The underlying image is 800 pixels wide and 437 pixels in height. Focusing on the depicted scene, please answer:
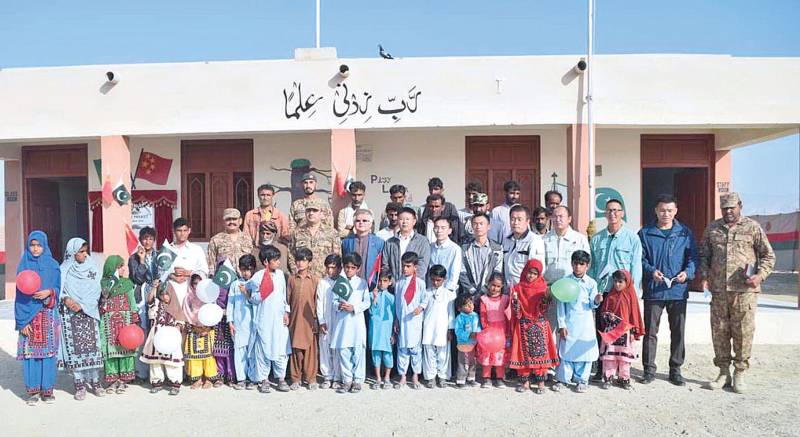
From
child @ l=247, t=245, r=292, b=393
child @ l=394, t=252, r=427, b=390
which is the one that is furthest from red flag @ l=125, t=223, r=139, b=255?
child @ l=394, t=252, r=427, b=390

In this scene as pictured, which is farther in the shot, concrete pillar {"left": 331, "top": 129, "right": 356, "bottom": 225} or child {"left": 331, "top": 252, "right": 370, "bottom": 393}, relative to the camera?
concrete pillar {"left": 331, "top": 129, "right": 356, "bottom": 225}

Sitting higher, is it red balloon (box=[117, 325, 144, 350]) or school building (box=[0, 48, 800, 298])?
school building (box=[0, 48, 800, 298])

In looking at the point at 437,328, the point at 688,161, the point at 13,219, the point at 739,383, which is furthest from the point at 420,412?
the point at 13,219

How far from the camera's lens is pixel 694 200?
9.26 metres

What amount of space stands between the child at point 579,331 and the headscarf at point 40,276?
158 inches

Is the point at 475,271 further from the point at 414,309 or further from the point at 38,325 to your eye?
the point at 38,325

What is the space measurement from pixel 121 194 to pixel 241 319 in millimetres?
3867

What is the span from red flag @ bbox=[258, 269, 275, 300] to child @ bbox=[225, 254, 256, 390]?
13cm

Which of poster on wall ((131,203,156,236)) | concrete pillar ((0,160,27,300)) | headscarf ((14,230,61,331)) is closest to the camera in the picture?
headscarf ((14,230,61,331))

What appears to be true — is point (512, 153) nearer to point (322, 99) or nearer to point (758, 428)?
point (322, 99)

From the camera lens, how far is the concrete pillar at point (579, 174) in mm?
6969

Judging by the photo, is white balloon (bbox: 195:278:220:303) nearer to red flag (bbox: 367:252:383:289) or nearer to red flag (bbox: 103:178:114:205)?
red flag (bbox: 367:252:383:289)

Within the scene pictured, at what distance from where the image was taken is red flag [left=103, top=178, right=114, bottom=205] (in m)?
7.30

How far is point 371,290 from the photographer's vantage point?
15.5 feet
